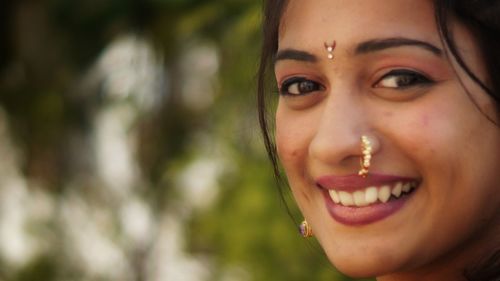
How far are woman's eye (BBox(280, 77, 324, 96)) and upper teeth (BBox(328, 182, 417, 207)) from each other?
168mm

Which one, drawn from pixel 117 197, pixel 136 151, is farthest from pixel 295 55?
pixel 117 197

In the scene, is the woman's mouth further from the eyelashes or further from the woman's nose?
the eyelashes

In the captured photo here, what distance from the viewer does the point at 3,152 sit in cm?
679

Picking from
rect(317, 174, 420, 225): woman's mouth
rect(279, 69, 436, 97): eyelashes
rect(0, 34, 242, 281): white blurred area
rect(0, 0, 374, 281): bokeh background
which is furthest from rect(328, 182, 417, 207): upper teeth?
rect(0, 34, 242, 281): white blurred area

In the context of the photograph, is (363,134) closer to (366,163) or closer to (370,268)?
(366,163)

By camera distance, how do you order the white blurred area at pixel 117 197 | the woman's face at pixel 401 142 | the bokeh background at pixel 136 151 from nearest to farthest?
1. the woman's face at pixel 401 142
2. the bokeh background at pixel 136 151
3. the white blurred area at pixel 117 197

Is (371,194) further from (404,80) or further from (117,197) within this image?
(117,197)

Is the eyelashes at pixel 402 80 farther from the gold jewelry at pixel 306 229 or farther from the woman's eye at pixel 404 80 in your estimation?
the gold jewelry at pixel 306 229

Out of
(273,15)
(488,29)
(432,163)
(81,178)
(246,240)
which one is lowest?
(432,163)

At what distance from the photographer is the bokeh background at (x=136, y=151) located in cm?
452

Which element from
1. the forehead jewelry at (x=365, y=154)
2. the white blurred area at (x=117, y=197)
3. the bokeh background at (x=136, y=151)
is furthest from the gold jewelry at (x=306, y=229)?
the white blurred area at (x=117, y=197)

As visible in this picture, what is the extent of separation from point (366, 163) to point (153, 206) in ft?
14.1

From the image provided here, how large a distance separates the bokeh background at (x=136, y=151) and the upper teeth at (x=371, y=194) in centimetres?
196

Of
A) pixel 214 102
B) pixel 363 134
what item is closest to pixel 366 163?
pixel 363 134
